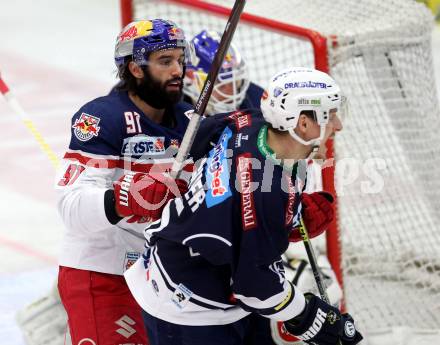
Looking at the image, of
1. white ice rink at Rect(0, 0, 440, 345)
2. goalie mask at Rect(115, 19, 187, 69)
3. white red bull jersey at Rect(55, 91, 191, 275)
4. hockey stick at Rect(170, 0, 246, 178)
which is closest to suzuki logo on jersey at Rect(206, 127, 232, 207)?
hockey stick at Rect(170, 0, 246, 178)

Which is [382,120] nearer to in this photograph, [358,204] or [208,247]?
[358,204]

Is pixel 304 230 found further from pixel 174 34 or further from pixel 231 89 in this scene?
pixel 231 89

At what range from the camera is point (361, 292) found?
4246 millimetres

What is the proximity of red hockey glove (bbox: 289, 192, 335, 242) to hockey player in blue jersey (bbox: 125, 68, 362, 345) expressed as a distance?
0.20 m

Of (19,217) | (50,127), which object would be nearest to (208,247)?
(19,217)

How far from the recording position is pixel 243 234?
7.88ft

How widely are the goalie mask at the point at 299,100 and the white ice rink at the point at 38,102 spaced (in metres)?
2.10

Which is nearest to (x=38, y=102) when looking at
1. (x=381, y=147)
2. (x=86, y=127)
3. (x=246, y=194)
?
(x=381, y=147)

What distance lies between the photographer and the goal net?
12.5ft

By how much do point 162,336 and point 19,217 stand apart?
2.94 meters

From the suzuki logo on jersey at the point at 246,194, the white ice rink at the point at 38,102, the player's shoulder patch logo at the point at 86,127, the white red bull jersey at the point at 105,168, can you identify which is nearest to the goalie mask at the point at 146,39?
the white red bull jersey at the point at 105,168

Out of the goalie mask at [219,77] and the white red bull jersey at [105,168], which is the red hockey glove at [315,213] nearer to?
the white red bull jersey at [105,168]

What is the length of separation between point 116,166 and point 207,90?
0.45 m

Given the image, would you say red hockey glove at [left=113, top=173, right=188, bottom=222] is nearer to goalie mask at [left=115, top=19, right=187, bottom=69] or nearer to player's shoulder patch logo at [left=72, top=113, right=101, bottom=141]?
player's shoulder patch logo at [left=72, top=113, right=101, bottom=141]
